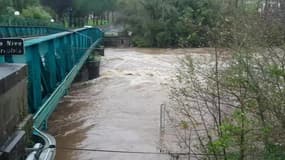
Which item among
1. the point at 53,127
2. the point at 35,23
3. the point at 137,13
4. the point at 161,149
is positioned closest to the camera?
the point at 161,149

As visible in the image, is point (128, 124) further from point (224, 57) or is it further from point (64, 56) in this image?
point (224, 57)

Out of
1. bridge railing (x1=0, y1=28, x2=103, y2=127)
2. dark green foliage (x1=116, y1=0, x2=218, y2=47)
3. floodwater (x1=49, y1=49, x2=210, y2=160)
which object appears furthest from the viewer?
dark green foliage (x1=116, y1=0, x2=218, y2=47)

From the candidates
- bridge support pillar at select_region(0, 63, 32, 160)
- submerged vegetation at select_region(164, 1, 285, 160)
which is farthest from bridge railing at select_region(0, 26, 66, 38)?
bridge support pillar at select_region(0, 63, 32, 160)

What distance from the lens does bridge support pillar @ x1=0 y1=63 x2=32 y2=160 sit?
465 cm

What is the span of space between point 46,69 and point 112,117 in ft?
15.1

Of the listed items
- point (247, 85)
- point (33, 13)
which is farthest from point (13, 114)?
point (33, 13)

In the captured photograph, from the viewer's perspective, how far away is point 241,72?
Result: 781cm

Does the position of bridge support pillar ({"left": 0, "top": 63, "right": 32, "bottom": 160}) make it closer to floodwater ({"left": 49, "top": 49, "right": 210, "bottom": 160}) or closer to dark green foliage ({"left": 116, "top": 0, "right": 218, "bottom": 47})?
floodwater ({"left": 49, "top": 49, "right": 210, "bottom": 160})

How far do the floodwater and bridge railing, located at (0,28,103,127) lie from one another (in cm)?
155

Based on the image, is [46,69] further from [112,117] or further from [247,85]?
[247,85]

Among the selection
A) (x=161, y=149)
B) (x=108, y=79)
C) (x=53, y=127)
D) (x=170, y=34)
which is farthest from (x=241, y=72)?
(x=170, y=34)

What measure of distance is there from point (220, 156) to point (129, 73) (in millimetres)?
20122

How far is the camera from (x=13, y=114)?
5191 millimetres

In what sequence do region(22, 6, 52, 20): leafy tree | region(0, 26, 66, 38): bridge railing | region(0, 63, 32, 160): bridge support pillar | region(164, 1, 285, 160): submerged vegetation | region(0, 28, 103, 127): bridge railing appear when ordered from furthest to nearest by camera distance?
region(22, 6, 52, 20): leafy tree, region(0, 26, 66, 38): bridge railing, region(0, 28, 103, 127): bridge railing, region(164, 1, 285, 160): submerged vegetation, region(0, 63, 32, 160): bridge support pillar
